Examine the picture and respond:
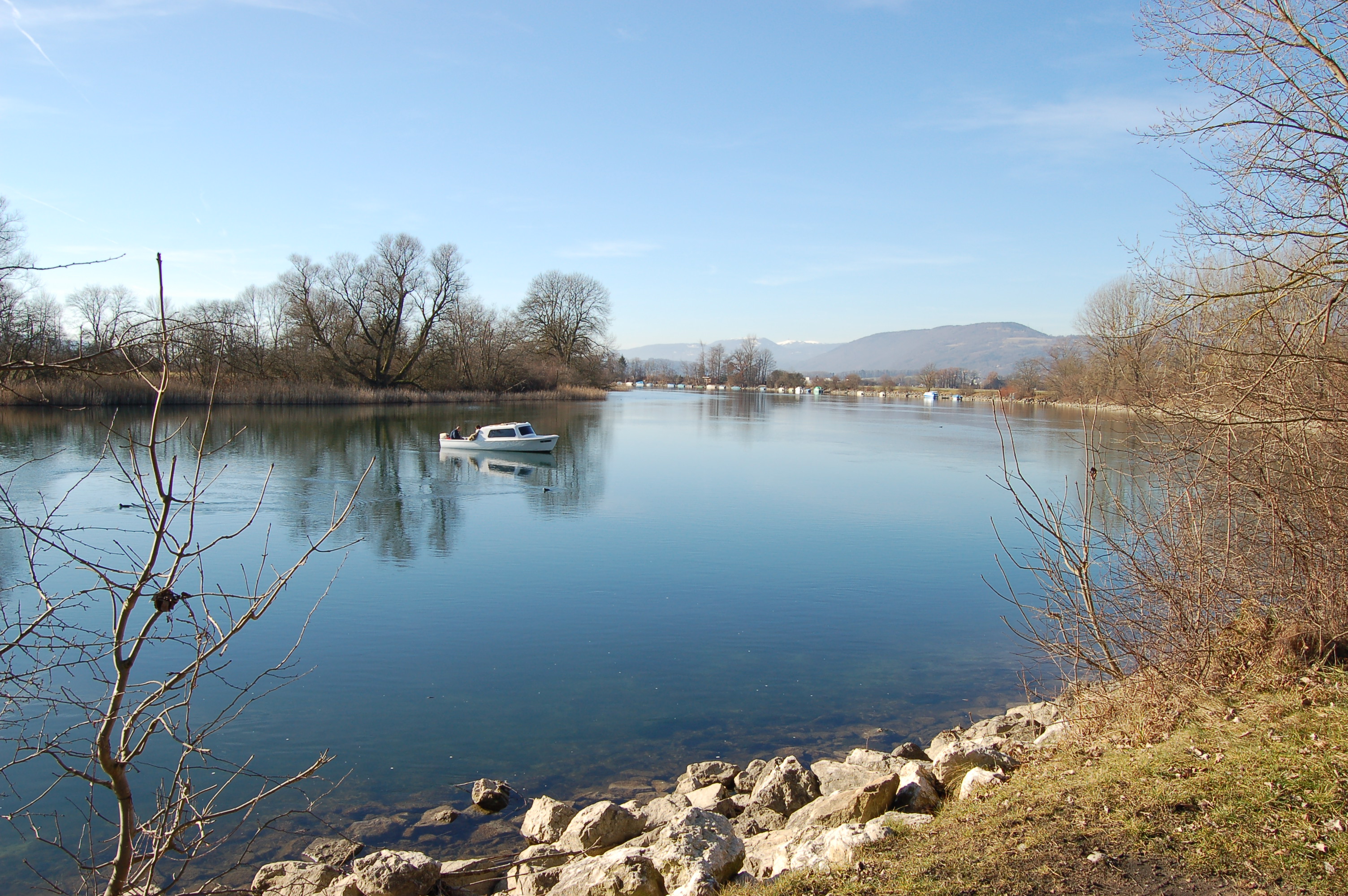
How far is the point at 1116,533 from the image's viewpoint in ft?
43.0

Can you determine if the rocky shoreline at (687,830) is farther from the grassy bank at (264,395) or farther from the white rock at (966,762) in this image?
the grassy bank at (264,395)

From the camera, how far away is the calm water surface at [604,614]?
23.9ft

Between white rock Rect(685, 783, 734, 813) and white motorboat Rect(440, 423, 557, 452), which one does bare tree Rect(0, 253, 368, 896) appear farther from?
white motorboat Rect(440, 423, 557, 452)

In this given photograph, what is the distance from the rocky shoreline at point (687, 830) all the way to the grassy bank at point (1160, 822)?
0.30 meters

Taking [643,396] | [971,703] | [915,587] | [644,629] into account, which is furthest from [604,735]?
[643,396]

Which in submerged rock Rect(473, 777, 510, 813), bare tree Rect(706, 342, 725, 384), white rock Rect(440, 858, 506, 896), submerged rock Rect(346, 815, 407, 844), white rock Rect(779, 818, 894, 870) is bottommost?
submerged rock Rect(346, 815, 407, 844)

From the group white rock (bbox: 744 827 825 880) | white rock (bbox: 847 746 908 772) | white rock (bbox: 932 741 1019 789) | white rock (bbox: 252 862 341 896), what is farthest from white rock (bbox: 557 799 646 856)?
white rock (bbox: 932 741 1019 789)

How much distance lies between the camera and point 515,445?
94.9ft

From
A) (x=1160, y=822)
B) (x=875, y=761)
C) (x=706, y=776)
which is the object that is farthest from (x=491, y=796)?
(x=1160, y=822)

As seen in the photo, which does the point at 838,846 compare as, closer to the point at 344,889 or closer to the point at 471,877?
the point at 471,877

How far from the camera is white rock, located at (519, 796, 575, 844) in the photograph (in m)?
5.55

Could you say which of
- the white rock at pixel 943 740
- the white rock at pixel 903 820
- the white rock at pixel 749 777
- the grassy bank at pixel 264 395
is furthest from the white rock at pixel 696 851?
the grassy bank at pixel 264 395

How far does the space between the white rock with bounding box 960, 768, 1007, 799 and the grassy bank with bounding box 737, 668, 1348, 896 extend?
100 mm

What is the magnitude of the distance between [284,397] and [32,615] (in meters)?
43.2
